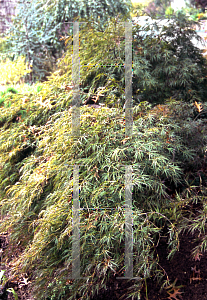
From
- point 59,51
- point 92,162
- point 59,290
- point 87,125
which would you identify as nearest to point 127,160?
point 92,162

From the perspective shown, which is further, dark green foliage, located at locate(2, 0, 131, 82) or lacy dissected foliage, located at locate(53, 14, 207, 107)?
dark green foliage, located at locate(2, 0, 131, 82)

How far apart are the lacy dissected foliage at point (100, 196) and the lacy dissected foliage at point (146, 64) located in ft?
1.31

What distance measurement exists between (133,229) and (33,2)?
5120mm

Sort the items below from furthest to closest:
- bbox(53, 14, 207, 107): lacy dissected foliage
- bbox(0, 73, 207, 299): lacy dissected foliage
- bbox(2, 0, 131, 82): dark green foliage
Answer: bbox(2, 0, 131, 82): dark green foliage → bbox(53, 14, 207, 107): lacy dissected foliage → bbox(0, 73, 207, 299): lacy dissected foliage

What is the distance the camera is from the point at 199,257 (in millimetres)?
1334

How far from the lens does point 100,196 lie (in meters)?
1.35

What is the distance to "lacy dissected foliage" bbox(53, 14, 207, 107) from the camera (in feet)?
6.89

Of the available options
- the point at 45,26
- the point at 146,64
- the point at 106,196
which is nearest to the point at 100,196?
the point at 106,196

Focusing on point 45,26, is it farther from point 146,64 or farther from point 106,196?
point 106,196

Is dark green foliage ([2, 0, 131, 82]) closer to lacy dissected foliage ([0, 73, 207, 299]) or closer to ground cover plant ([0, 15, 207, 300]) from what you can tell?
ground cover plant ([0, 15, 207, 300])

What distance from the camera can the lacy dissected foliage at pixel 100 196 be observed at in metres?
1.26

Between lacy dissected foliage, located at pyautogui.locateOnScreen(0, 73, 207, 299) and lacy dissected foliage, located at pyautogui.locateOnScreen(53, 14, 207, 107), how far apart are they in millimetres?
399

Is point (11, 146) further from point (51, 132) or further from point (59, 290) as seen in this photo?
point (59, 290)

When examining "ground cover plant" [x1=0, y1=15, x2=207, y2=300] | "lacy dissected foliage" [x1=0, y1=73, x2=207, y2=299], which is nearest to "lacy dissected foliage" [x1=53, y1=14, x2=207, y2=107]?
"ground cover plant" [x1=0, y1=15, x2=207, y2=300]
